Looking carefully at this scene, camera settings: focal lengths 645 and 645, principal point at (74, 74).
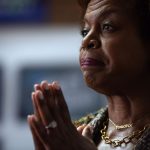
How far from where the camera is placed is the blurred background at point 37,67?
177 inches

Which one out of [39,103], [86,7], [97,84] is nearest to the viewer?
[39,103]

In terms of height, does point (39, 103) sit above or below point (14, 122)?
above

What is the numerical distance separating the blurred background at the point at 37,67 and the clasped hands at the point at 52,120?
3.11 metres

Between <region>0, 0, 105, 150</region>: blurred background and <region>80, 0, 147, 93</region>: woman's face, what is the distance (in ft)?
9.71

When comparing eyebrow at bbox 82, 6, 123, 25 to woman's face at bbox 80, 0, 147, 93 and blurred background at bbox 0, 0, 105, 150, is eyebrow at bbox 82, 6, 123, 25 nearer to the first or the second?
woman's face at bbox 80, 0, 147, 93

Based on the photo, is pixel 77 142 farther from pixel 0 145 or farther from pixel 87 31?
pixel 0 145

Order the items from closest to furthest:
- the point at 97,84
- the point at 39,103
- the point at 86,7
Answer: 1. the point at 39,103
2. the point at 97,84
3. the point at 86,7

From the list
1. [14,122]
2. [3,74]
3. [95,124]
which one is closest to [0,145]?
[14,122]

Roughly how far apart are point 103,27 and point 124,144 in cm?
26

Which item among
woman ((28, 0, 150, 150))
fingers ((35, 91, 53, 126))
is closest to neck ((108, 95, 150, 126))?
woman ((28, 0, 150, 150))

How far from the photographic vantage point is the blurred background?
4.50 metres

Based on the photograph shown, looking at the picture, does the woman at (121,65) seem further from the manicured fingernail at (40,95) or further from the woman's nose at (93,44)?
the manicured fingernail at (40,95)

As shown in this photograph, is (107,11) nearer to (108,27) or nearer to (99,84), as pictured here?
(108,27)

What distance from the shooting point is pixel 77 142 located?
4.21ft
